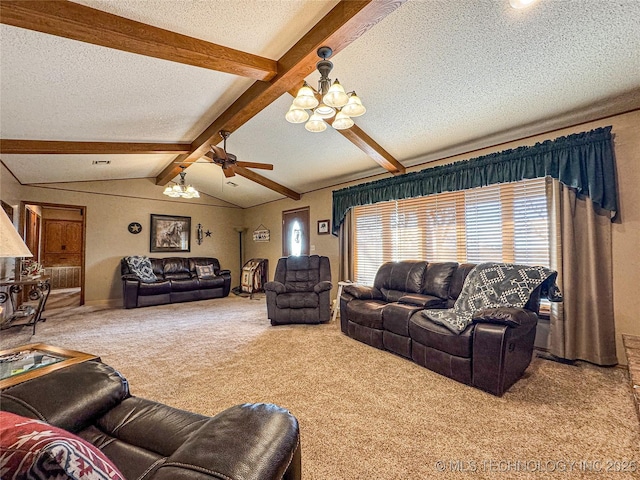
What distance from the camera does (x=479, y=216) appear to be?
3.76 meters

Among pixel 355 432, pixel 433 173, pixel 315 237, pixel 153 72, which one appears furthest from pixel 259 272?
pixel 355 432

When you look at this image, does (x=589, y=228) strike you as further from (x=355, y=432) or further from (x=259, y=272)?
(x=259, y=272)

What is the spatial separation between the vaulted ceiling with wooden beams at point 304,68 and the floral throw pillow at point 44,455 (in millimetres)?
2309

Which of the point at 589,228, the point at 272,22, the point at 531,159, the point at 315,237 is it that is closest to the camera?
the point at 272,22

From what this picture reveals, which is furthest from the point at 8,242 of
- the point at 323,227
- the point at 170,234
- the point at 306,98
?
the point at 170,234

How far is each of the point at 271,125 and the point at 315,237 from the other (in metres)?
2.84

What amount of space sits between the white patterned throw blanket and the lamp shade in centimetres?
286

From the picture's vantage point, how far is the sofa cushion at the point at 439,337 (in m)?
2.44

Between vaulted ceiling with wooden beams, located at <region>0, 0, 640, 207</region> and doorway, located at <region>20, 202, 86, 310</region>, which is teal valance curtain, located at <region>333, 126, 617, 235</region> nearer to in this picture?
vaulted ceiling with wooden beams, located at <region>0, 0, 640, 207</region>

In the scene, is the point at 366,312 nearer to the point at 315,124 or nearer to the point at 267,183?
the point at 315,124

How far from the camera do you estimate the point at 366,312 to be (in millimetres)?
3412

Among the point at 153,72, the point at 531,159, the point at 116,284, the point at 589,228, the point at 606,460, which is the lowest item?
the point at 606,460

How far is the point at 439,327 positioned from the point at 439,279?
3.11ft

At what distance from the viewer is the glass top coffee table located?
1445mm
